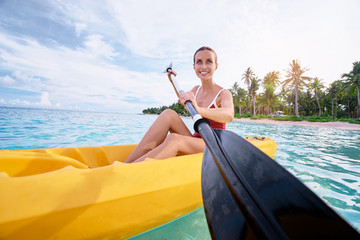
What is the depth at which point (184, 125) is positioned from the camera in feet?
5.57

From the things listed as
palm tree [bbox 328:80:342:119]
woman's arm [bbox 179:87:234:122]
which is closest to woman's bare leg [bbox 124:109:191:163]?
woman's arm [bbox 179:87:234:122]

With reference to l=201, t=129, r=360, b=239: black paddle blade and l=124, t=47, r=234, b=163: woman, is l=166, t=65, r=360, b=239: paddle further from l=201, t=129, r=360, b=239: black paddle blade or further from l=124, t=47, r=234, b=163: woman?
l=124, t=47, r=234, b=163: woman

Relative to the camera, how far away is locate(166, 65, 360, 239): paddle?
0.54m

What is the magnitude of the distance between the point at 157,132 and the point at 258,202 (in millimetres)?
1073

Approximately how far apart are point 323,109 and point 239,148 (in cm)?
4064

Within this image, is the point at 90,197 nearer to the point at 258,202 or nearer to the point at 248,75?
the point at 258,202

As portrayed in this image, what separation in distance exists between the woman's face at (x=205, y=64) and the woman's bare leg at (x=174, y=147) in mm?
764

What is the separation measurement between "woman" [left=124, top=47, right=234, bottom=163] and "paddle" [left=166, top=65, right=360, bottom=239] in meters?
0.49

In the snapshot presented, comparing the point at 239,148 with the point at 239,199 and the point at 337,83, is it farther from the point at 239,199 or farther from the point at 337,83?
the point at 337,83

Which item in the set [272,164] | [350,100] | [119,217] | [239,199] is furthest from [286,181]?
[350,100]

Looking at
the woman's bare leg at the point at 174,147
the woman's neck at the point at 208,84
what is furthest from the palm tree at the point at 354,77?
the woman's bare leg at the point at 174,147

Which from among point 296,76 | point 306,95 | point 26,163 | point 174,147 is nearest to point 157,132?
point 174,147

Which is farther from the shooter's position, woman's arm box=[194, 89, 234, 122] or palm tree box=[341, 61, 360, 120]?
palm tree box=[341, 61, 360, 120]

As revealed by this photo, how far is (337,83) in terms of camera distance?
25172mm
